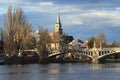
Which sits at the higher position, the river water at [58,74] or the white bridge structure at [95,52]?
the white bridge structure at [95,52]

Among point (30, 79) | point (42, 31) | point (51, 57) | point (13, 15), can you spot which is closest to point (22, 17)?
point (13, 15)

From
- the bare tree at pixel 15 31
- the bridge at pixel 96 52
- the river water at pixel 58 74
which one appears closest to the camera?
the river water at pixel 58 74

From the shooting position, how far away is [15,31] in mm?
98688

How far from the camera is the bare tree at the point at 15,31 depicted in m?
98.6

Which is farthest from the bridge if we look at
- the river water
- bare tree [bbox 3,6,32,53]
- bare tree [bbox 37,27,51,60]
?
the river water

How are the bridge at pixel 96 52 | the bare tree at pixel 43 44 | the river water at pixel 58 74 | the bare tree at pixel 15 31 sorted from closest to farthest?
the river water at pixel 58 74 < the bare tree at pixel 15 31 < the bare tree at pixel 43 44 < the bridge at pixel 96 52

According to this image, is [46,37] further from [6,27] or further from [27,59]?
[6,27]

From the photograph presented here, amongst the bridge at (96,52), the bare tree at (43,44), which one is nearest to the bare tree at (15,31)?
the bare tree at (43,44)

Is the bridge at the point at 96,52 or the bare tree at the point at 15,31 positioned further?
the bridge at the point at 96,52

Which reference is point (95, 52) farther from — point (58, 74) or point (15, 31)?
point (58, 74)

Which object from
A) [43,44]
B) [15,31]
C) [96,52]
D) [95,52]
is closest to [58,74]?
[15,31]

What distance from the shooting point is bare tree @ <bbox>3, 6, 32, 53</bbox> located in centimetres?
9862

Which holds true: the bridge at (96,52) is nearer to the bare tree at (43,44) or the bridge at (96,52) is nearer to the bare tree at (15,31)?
the bare tree at (43,44)

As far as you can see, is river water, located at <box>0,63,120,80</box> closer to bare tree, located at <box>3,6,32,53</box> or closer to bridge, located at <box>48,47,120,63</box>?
bare tree, located at <box>3,6,32,53</box>
